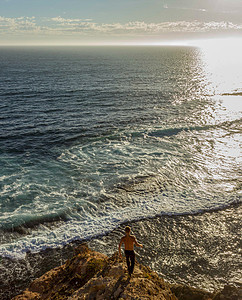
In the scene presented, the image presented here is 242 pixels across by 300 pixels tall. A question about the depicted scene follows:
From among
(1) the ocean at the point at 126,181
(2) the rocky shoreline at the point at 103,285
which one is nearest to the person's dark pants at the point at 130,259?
(2) the rocky shoreline at the point at 103,285

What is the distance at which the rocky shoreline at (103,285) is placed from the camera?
938 centimetres

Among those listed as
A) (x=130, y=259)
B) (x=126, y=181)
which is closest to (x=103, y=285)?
(x=130, y=259)

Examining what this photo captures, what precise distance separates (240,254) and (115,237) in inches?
381

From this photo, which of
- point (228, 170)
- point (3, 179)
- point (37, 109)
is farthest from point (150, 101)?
point (3, 179)

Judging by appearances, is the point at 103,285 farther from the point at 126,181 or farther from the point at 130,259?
the point at 126,181

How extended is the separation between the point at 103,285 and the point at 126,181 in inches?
638

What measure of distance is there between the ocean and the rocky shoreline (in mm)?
3340

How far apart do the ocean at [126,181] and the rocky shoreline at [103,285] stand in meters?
3.34

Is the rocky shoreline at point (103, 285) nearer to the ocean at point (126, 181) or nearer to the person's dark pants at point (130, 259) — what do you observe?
the person's dark pants at point (130, 259)

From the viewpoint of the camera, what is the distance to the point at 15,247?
17.0 m

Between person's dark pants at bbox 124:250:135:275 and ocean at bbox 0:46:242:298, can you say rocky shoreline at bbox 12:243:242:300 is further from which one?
ocean at bbox 0:46:242:298

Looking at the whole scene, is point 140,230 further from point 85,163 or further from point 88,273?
point 85,163

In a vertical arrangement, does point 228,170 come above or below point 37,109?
below

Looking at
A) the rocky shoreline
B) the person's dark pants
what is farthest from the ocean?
the person's dark pants
